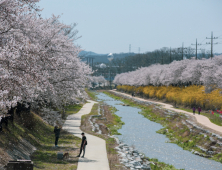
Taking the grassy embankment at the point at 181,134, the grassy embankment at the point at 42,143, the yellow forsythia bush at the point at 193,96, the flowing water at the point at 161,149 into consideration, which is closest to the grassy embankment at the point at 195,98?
the yellow forsythia bush at the point at 193,96

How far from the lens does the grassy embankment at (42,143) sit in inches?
569

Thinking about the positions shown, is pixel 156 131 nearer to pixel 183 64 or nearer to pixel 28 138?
pixel 28 138

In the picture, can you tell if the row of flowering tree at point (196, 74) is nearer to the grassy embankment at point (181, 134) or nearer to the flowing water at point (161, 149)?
the grassy embankment at point (181, 134)

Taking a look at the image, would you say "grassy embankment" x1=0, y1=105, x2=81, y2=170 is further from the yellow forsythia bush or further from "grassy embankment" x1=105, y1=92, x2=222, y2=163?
the yellow forsythia bush

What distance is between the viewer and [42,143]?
20.2 metres

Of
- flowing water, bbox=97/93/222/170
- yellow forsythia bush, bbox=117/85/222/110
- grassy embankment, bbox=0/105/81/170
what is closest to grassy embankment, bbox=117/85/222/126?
yellow forsythia bush, bbox=117/85/222/110

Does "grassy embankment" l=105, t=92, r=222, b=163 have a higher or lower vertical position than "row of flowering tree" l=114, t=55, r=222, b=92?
→ lower

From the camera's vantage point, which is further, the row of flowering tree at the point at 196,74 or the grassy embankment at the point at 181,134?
the row of flowering tree at the point at 196,74

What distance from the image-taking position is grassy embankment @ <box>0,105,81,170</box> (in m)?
14.5

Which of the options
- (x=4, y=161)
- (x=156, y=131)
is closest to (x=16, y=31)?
(x=4, y=161)

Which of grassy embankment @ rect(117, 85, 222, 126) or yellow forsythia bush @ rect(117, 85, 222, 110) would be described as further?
yellow forsythia bush @ rect(117, 85, 222, 110)

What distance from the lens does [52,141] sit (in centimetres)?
2183

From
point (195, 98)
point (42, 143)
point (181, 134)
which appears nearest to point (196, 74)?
point (195, 98)

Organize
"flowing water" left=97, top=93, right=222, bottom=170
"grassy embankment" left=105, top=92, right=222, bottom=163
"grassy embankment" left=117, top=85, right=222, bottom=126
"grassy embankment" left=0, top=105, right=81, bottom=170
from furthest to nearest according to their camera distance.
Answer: "grassy embankment" left=117, top=85, right=222, bottom=126
"grassy embankment" left=105, top=92, right=222, bottom=163
"flowing water" left=97, top=93, right=222, bottom=170
"grassy embankment" left=0, top=105, right=81, bottom=170
